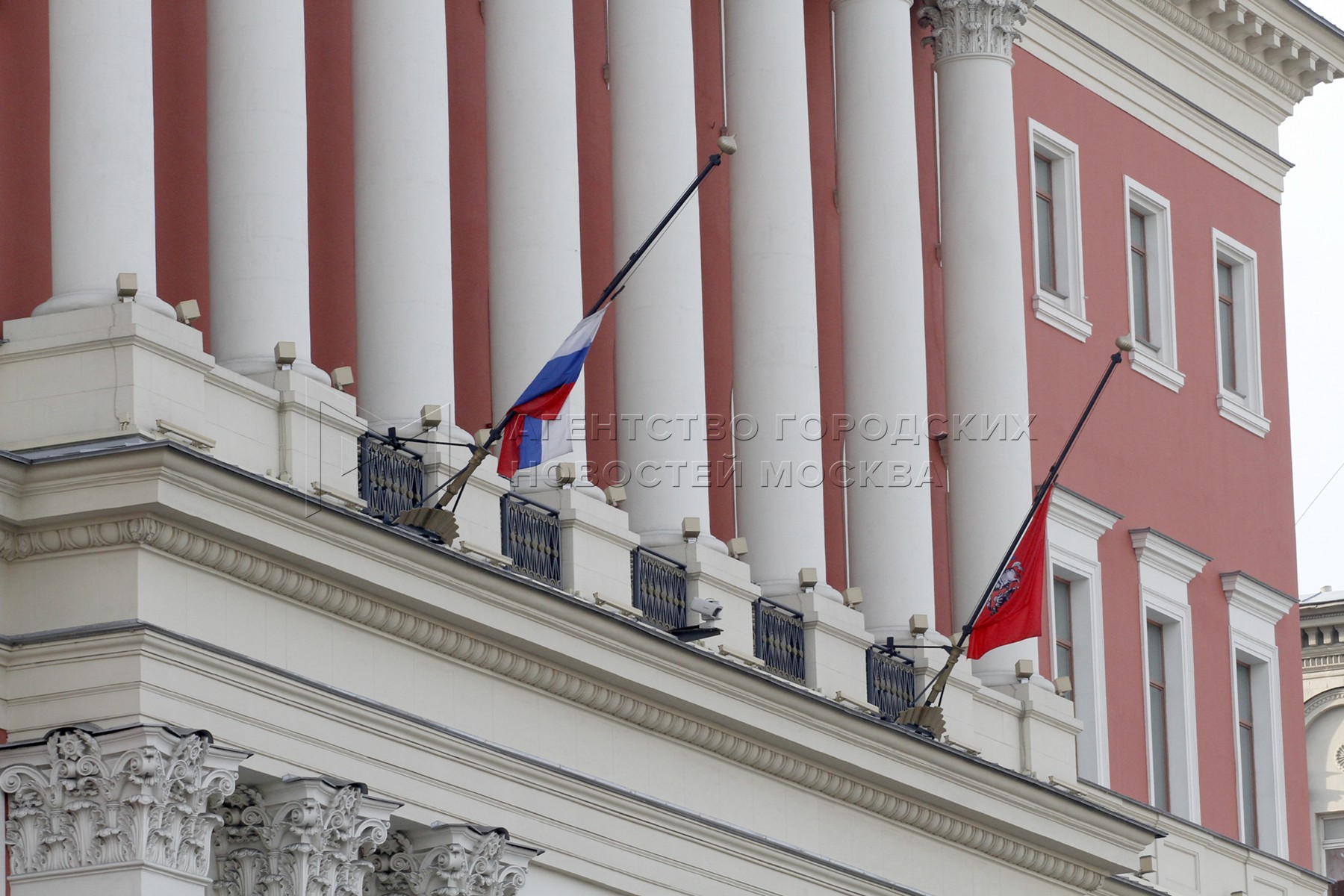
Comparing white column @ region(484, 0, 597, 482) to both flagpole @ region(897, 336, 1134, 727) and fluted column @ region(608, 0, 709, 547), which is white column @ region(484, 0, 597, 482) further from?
flagpole @ region(897, 336, 1134, 727)

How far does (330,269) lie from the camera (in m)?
24.6

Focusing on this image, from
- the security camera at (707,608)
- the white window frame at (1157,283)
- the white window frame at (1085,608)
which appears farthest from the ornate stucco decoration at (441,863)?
the white window frame at (1157,283)

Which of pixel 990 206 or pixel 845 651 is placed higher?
pixel 990 206

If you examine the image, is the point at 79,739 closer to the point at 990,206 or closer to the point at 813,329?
the point at 813,329

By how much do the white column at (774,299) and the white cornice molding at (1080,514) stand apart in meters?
4.83

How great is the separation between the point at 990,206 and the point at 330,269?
837cm

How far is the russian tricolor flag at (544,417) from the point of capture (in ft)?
72.5

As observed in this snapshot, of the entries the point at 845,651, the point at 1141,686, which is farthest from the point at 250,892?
the point at 1141,686

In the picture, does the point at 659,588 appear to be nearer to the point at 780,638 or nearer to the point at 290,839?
the point at 780,638

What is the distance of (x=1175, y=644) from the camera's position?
34312mm

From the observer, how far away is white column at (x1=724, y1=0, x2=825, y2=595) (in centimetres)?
2705

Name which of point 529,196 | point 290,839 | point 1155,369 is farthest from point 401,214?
point 1155,369

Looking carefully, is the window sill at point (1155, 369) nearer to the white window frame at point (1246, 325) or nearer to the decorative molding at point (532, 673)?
the white window frame at point (1246, 325)

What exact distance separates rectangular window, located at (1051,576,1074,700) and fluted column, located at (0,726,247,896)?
46.5 feet
